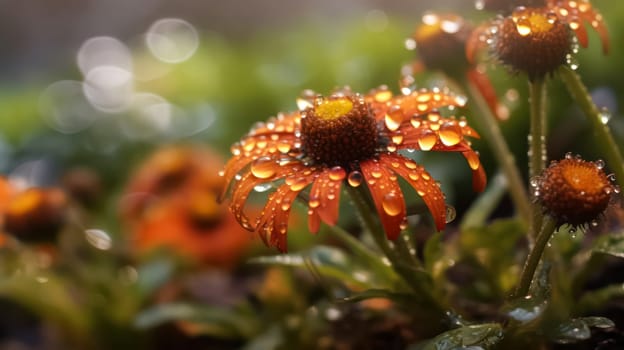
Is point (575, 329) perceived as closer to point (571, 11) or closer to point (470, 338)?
point (470, 338)

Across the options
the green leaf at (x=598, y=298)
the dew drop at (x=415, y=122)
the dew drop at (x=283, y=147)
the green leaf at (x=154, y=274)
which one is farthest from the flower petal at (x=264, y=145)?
the green leaf at (x=154, y=274)

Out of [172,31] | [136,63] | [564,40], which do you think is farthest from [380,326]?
[172,31]

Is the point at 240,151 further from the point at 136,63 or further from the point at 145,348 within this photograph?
the point at 136,63

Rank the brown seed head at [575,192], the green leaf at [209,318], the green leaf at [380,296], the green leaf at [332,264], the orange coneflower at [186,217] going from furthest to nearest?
the orange coneflower at [186,217]
the green leaf at [209,318]
the green leaf at [332,264]
the green leaf at [380,296]
the brown seed head at [575,192]

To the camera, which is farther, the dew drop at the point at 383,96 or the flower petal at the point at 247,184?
the dew drop at the point at 383,96

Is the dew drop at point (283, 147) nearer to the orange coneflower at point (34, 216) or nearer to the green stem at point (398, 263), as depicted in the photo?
the green stem at point (398, 263)

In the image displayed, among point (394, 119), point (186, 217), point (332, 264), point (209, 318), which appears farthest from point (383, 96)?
point (186, 217)

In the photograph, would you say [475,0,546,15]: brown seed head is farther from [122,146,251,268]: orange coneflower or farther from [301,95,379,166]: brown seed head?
[122,146,251,268]: orange coneflower
